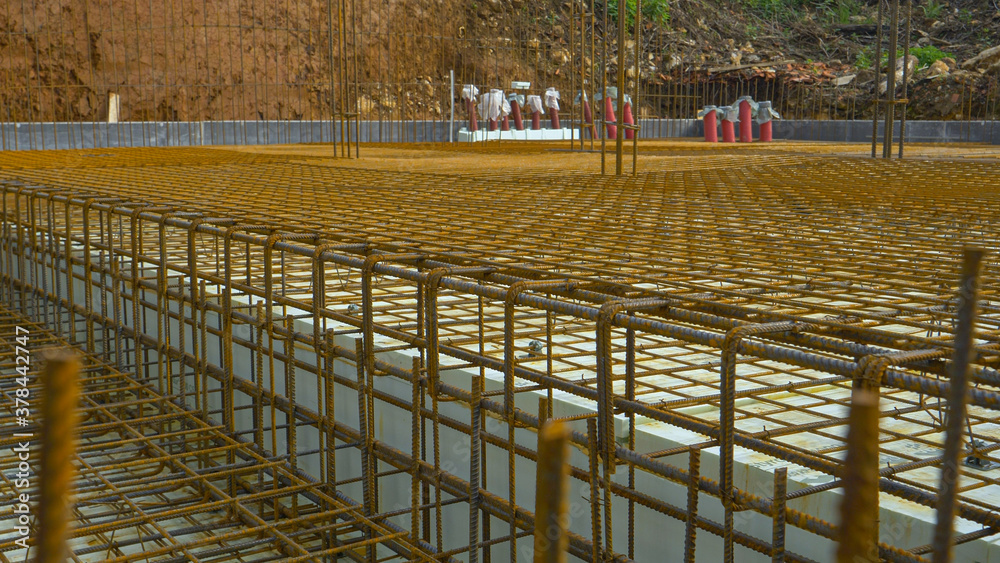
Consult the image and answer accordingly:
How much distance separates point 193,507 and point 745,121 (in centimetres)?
1474

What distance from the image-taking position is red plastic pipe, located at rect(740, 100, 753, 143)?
1628 centimetres

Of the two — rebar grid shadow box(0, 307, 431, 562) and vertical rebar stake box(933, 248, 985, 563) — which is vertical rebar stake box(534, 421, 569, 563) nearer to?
vertical rebar stake box(933, 248, 985, 563)

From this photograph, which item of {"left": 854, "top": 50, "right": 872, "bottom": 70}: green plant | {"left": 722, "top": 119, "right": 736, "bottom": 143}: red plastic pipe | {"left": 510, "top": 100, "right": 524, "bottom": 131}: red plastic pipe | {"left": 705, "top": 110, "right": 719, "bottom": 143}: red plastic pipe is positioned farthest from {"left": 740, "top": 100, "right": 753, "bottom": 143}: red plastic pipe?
{"left": 854, "top": 50, "right": 872, "bottom": 70}: green plant

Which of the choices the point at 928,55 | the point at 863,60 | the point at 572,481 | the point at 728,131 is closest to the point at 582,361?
the point at 572,481

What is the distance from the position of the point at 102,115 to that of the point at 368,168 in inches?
435

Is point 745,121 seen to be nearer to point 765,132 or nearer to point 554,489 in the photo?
point 765,132

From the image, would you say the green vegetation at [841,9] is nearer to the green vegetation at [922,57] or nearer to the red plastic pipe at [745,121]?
the green vegetation at [922,57]

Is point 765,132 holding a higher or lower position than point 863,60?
lower

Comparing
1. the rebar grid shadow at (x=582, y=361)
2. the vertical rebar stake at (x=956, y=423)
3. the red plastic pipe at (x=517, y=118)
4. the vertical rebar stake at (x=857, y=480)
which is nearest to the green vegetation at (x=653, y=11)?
the red plastic pipe at (x=517, y=118)

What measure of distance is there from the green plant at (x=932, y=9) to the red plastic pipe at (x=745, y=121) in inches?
370

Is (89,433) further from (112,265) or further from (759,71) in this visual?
(759,71)

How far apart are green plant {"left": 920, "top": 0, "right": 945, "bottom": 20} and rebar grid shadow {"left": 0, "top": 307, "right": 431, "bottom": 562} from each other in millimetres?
22719

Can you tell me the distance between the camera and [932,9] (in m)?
23.2

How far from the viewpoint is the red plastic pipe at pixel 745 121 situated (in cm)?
1628
